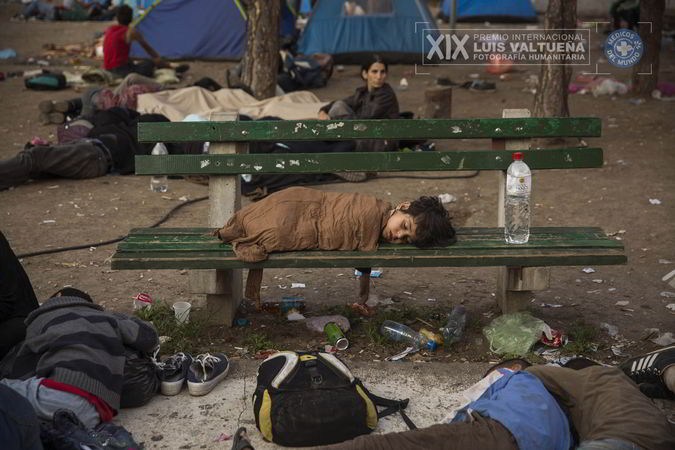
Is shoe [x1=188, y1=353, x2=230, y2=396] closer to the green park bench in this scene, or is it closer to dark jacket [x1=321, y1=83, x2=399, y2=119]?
the green park bench

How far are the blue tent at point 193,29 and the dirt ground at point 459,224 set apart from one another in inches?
186

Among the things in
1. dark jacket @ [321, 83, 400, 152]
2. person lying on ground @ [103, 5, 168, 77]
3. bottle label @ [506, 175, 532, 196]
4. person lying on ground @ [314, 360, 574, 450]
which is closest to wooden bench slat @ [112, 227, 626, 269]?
bottle label @ [506, 175, 532, 196]

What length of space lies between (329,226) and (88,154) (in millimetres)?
4593

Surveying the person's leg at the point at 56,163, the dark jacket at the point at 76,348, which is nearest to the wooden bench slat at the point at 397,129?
the dark jacket at the point at 76,348

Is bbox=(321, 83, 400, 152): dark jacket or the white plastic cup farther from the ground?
bbox=(321, 83, 400, 152): dark jacket

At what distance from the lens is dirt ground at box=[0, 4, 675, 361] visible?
16.4 ft

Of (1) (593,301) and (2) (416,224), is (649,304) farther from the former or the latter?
(2) (416,224)

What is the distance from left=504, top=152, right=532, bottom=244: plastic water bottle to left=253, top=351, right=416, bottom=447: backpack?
155cm

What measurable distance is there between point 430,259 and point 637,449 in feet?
4.88

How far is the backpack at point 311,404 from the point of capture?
139 inches

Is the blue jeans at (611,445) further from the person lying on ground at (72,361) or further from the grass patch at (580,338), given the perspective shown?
the person lying on ground at (72,361)

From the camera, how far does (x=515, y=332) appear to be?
183 inches

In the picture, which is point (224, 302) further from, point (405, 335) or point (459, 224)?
point (459, 224)

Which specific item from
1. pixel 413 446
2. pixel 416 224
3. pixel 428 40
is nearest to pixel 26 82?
pixel 428 40
